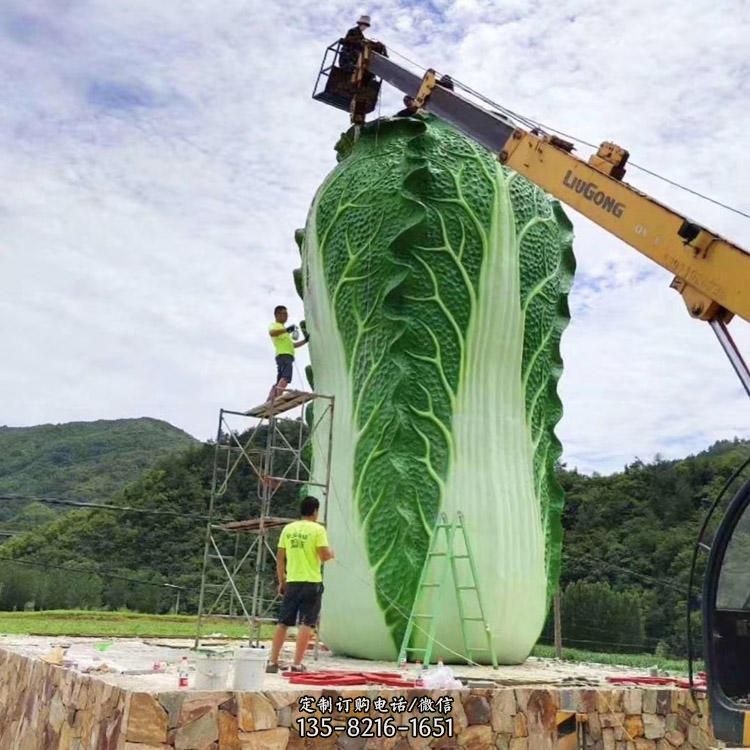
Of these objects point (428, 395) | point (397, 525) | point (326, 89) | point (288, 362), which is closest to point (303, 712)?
point (397, 525)

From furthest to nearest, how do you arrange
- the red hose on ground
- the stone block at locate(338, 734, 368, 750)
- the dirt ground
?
the red hose on ground
the dirt ground
the stone block at locate(338, 734, 368, 750)

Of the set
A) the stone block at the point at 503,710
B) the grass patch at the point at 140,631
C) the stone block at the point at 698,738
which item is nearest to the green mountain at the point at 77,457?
the grass patch at the point at 140,631

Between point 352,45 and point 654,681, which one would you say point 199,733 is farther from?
Answer: point 352,45

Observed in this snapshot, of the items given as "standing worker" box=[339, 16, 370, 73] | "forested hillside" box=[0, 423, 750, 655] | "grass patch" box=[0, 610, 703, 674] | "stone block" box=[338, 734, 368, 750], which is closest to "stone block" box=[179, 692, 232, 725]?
"stone block" box=[338, 734, 368, 750]

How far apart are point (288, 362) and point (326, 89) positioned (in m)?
3.52

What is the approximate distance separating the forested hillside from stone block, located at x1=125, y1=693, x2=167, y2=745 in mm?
13324

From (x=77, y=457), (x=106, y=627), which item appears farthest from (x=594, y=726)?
(x=77, y=457)

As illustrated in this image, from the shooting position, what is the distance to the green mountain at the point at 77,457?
4019 cm

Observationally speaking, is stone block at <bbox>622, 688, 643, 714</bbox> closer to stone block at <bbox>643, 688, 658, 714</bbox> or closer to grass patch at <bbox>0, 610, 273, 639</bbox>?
stone block at <bbox>643, 688, 658, 714</bbox>

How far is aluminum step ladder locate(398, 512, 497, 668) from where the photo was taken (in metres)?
7.75

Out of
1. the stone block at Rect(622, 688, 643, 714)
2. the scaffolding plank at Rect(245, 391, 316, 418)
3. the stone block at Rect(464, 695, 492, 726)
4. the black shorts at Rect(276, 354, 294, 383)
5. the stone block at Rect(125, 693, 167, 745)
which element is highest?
the black shorts at Rect(276, 354, 294, 383)

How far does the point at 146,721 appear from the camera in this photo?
448 cm

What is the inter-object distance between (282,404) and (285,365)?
408mm

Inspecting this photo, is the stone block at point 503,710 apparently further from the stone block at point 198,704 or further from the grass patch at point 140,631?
the grass patch at point 140,631
